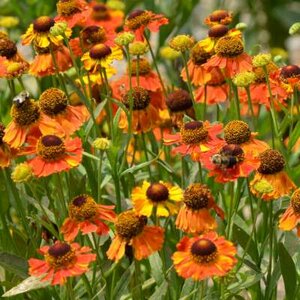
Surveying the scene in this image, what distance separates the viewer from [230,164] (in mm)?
1313

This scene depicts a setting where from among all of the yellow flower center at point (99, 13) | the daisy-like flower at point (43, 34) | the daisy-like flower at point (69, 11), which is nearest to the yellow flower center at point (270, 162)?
the daisy-like flower at point (43, 34)

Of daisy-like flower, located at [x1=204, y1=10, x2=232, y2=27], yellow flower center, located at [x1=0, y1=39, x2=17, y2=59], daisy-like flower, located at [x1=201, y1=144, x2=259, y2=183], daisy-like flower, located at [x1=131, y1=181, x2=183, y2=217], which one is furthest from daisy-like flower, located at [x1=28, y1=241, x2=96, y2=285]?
daisy-like flower, located at [x1=204, y1=10, x2=232, y2=27]

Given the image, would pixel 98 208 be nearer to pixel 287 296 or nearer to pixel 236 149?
pixel 236 149

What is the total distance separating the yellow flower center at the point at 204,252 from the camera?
1218mm

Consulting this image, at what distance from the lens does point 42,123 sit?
1.45m

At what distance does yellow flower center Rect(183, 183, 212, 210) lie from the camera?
1333 millimetres

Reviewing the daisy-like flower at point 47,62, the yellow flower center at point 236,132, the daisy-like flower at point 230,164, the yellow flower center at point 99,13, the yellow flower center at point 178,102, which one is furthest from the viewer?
the yellow flower center at point 99,13

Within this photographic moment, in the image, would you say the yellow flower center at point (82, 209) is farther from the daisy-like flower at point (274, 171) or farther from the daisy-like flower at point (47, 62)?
the daisy-like flower at point (47, 62)

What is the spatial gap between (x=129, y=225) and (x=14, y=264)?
248mm

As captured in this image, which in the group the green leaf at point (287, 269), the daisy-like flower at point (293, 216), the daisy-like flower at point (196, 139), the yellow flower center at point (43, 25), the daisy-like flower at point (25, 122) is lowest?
the green leaf at point (287, 269)

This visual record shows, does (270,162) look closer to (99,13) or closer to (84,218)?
(84,218)

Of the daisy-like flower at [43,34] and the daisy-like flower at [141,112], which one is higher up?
the daisy-like flower at [43,34]

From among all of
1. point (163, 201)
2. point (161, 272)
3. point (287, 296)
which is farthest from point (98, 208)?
point (287, 296)

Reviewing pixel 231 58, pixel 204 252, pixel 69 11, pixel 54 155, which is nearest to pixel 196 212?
pixel 204 252
